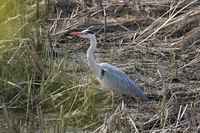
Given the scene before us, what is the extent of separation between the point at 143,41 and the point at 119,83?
206 cm

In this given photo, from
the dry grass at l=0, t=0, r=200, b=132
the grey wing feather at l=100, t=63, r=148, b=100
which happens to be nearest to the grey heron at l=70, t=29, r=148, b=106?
the grey wing feather at l=100, t=63, r=148, b=100

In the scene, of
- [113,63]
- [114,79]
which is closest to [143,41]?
[113,63]

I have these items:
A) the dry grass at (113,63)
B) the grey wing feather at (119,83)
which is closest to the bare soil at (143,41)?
the dry grass at (113,63)

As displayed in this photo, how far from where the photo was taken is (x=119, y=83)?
7.37 meters

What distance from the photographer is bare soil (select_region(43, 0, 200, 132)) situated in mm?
8031

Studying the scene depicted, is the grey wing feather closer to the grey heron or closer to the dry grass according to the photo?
the grey heron

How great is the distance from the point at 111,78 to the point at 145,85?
81 cm

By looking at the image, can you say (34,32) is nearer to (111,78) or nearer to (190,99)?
(111,78)

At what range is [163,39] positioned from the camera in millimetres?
9688

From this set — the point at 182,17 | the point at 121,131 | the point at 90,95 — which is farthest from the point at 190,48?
the point at 121,131

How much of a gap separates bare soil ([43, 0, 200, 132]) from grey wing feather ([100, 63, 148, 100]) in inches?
8.9

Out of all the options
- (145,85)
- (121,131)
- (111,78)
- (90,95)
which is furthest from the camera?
(145,85)

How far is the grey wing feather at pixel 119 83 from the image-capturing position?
290 inches

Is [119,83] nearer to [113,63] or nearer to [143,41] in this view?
[113,63]
